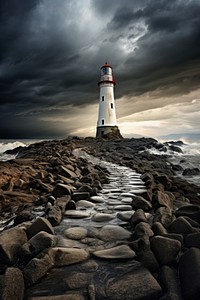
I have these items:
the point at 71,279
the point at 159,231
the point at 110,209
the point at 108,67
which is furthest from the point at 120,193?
the point at 108,67

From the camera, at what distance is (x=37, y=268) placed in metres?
1.76

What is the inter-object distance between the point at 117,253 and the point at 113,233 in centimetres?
49

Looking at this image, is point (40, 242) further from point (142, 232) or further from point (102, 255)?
point (142, 232)

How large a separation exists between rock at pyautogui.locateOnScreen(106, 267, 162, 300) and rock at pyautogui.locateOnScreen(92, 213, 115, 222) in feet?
4.15

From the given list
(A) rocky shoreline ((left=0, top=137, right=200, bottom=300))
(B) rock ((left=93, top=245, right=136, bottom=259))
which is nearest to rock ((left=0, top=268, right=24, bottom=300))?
(A) rocky shoreline ((left=0, top=137, right=200, bottom=300))

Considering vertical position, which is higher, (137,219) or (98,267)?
(137,219)

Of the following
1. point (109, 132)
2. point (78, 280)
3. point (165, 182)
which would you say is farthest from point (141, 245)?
point (109, 132)

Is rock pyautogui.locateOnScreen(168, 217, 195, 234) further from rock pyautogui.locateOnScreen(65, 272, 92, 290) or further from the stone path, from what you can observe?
rock pyautogui.locateOnScreen(65, 272, 92, 290)

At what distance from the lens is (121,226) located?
9.17 ft

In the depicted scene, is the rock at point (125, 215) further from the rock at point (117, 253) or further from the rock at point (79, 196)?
the rock at point (79, 196)

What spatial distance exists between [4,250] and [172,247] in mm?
1421

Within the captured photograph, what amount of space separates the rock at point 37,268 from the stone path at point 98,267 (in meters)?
0.05

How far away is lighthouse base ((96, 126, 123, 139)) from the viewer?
33.3m

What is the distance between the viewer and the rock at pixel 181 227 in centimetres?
234
